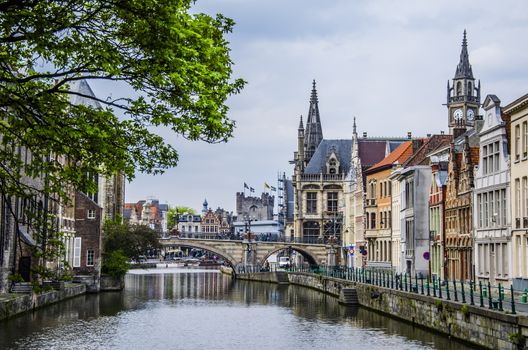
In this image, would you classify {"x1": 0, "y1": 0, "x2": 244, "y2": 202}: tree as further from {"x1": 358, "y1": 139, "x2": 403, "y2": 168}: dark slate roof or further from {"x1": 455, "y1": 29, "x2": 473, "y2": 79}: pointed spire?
{"x1": 455, "y1": 29, "x2": 473, "y2": 79}: pointed spire

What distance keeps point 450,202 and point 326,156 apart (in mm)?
71633

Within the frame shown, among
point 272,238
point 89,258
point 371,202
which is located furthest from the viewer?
point 272,238

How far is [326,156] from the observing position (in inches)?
4899

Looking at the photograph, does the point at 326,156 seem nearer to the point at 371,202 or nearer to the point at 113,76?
the point at 371,202

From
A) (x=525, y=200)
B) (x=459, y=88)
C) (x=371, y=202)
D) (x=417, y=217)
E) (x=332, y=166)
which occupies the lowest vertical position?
(x=525, y=200)

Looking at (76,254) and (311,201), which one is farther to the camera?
(311,201)

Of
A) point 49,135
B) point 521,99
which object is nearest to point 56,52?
point 49,135

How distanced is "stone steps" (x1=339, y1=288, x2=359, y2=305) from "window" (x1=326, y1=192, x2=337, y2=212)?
2579 inches

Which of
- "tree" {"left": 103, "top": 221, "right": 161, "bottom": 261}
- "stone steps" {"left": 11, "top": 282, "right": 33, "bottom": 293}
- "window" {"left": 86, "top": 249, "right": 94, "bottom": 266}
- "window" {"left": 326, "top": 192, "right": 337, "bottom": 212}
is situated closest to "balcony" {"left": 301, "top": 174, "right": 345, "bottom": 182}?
"window" {"left": 326, "top": 192, "right": 337, "bottom": 212}

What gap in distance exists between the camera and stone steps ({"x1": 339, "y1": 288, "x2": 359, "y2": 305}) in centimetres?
5566

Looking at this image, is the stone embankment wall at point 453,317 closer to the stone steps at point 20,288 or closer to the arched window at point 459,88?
the stone steps at point 20,288

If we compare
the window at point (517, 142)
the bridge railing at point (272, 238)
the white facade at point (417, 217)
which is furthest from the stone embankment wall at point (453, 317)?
the bridge railing at point (272, 238)

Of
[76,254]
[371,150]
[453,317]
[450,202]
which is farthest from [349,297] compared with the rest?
[371,150]

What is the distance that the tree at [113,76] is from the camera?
49.5 feet
